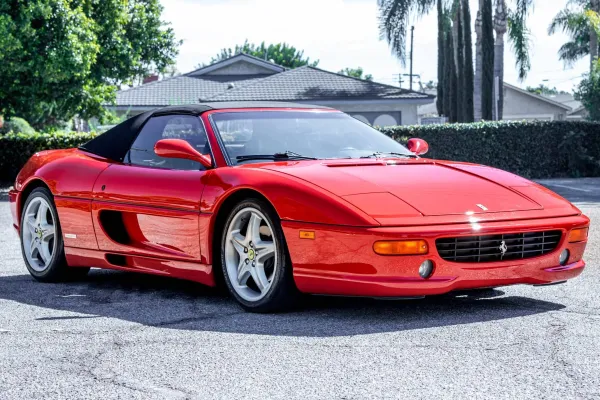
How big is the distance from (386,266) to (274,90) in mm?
35736

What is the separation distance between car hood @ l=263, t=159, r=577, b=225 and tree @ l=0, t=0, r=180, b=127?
19317 mm

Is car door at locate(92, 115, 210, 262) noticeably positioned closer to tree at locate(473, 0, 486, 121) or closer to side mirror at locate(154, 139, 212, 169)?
side mirror at locate(154, 139, 212, 169)

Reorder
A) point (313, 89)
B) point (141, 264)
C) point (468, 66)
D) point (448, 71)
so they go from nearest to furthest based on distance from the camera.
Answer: point (141, 264) → point (313, 89) → point (468, 66) → point (448, 71)

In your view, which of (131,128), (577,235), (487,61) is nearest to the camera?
(577,235)

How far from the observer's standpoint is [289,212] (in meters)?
5.88

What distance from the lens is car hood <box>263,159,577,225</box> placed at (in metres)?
5.77

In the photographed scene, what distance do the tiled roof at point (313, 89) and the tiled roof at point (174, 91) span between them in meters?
2.42

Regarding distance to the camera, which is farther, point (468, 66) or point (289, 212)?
point (468, 66)

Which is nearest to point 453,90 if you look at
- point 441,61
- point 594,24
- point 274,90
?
point 441,61

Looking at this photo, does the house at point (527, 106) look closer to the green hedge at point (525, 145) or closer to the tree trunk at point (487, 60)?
the tree trunk at point (487, 60)

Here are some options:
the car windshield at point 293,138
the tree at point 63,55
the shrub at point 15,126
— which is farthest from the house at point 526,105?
the car windshield at point 293,138

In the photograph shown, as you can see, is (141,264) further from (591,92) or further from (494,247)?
(591,92)

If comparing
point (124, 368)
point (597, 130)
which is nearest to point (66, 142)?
point (597, 130)

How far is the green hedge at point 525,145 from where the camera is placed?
28.3 metres
